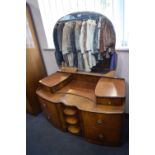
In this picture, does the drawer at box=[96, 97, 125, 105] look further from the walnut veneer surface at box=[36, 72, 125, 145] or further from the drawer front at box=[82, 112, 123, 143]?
the drawer front at box=[82, 112, 123, 143]

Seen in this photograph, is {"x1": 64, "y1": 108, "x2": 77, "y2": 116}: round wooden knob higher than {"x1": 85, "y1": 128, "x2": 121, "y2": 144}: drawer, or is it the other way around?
{"x1": 64, "y1": 108, "x2": 77, "y2": 116}: round wooden knob

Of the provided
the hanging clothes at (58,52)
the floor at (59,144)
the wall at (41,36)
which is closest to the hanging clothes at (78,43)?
the hanging clothes at (58,52)

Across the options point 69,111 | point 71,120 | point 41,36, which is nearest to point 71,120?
point 71,120

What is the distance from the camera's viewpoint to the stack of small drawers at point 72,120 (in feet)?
5.29

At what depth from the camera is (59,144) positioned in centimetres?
168

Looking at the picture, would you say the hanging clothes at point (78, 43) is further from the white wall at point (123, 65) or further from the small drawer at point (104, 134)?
the small drawer at point (104, 134)

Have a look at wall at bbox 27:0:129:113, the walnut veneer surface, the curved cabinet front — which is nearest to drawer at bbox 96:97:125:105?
the walnut veneer surface

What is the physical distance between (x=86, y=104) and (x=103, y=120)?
236mm

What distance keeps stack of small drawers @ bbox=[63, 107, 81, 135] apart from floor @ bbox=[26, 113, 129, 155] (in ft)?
0.31

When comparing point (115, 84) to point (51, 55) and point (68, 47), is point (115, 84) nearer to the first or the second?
point (68, 47)

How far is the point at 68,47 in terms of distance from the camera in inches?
70.8

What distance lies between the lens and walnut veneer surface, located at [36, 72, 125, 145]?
1338 millimetres
